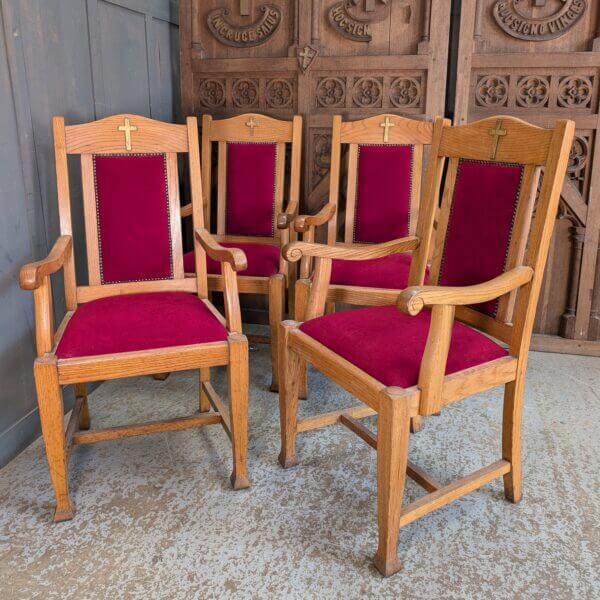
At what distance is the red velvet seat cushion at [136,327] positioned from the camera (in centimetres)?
172

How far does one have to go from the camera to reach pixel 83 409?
2275mm

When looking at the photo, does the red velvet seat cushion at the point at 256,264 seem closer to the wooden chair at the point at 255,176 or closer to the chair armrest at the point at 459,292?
the wooden chair at the point at 255,176

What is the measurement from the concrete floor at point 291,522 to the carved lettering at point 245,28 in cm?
201

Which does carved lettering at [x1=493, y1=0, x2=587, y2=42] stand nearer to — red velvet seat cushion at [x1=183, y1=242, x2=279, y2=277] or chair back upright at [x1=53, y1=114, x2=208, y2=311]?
red velvet seat cushion at [x1=183, y1=242, x2=279, y2=277]

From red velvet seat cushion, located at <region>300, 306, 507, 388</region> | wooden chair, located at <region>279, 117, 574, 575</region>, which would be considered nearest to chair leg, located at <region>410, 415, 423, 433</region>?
wooden chair, located at <region>279, 117, 574, 575</region>

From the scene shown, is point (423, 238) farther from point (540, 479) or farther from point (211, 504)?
A: point (211, 504)

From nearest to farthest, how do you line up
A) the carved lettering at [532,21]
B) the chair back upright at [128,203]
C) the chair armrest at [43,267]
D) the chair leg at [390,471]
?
the chair leg at [390,471], the chair armrest at [43,267], the chair back upright at [128,203], the carved lettering at [532,21]

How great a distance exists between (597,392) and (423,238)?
4.34ft

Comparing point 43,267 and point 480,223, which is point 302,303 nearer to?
point 480,223

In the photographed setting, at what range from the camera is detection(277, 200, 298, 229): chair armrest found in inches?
103

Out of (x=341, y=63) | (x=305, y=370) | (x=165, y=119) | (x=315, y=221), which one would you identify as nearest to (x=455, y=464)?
(x=305, y=370)

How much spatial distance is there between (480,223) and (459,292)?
0.42 m

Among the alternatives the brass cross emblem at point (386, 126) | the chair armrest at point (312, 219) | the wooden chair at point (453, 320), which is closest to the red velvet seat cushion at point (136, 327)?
the wooden chair at point (453, 320)

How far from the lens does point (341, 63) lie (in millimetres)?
3062
